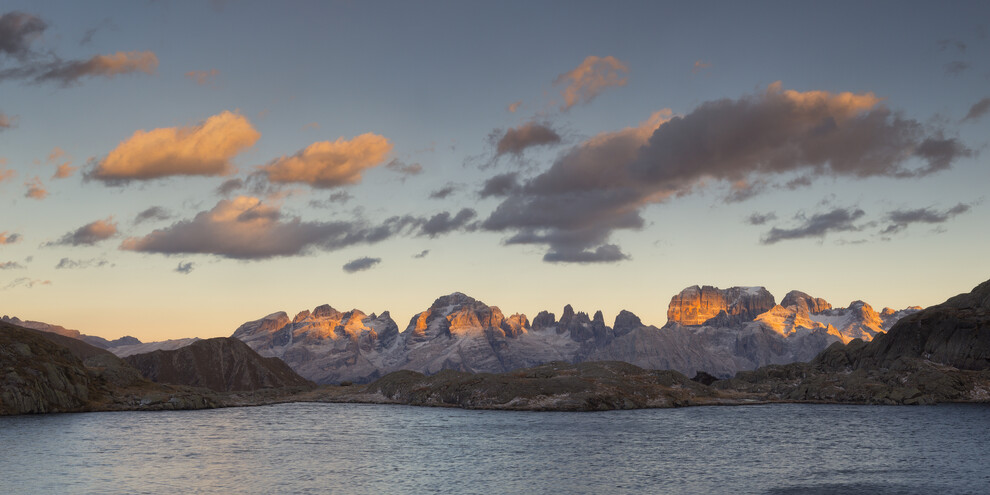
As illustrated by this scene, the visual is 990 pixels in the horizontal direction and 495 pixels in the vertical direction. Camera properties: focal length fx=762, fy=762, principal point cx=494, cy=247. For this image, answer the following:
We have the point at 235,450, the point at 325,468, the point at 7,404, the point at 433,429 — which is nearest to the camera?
the point at 325,468

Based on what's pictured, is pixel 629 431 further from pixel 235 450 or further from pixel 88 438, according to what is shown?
pixel 88 438

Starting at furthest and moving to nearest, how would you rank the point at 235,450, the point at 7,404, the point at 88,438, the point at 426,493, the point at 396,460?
the point at 7,404 < the point at 88,438 < the point at 235,450 < the point at 396,460 < the point at 426,493

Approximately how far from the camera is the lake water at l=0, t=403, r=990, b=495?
82688mm

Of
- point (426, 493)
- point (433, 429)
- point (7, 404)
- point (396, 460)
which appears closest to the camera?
point (426, 493)

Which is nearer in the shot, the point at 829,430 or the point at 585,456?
the point at 585,456

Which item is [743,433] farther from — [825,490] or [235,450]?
[235,450]

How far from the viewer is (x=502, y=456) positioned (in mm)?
109750

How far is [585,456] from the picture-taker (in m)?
109

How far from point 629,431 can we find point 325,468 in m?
71.1

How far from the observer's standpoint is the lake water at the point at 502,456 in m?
82.7

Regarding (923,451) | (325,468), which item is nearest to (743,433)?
(923,451)

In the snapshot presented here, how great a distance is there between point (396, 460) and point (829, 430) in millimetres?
90774

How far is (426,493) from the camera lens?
78000mm

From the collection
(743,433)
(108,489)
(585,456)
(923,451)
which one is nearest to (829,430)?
(743,433)
